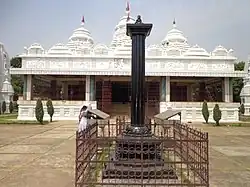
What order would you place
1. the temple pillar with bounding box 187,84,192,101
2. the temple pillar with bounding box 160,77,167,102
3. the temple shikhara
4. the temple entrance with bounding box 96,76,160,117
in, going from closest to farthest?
the temple shikhara
the temple pillar with bounding box 160,77,167,102
the temple entrance with bounding box 96,76,160,117
the temple pillar with bounding box 187,84,192,101

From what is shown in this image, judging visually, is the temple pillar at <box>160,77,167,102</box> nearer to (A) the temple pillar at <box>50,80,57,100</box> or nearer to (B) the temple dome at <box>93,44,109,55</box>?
(B) the temple dome at <box>93,44,109,55</box>

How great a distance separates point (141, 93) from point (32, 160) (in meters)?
3.37

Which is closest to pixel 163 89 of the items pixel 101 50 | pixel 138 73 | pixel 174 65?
pixel 174 65

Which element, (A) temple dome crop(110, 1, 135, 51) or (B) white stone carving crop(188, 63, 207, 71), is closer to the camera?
(B) white stone carving crop(188, 63, 207, 71)

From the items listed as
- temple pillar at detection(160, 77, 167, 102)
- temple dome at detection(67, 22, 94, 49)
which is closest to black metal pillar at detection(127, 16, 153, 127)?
temple pillar at detection(160, 77, 167, 102)

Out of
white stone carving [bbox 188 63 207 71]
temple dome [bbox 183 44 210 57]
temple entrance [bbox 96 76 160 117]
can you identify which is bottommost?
temple entrance [bbox 96 76 160 117]

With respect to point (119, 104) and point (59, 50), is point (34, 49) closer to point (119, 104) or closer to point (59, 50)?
point (59, 50)

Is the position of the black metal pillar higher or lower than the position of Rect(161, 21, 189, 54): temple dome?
lower

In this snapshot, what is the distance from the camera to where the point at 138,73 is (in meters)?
5.46

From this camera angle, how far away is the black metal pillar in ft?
17.8

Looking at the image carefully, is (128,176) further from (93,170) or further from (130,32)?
(130,32)

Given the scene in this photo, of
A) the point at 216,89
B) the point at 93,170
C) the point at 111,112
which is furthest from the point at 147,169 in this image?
the point at 216,89

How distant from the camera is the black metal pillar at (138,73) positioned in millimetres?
5430

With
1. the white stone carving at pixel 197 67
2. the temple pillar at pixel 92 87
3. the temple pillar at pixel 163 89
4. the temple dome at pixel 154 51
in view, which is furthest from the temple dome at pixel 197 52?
the temple pillar at pixel 92 87
